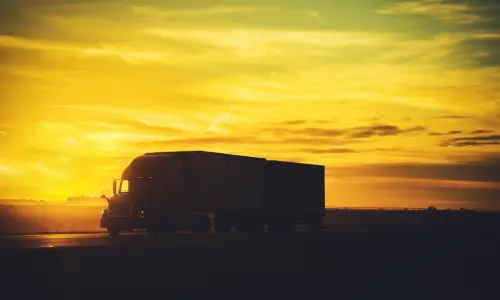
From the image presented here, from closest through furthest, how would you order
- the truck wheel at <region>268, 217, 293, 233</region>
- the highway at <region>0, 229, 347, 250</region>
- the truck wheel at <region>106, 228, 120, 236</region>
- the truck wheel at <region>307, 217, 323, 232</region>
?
the highway at <region>0, 229, 347, 250</region>, the truck wheel at <region>106, 228, 120, 236</region>, the truck wheel at <region>268, 217, 293, 233</region>, the truck wheel at <region>307, 217, 323, 232</region>

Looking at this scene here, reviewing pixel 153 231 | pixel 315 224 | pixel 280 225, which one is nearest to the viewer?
pixel 153 231

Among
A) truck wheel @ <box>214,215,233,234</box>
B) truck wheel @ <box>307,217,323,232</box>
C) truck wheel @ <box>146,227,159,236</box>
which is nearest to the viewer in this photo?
truck wheel @ <box>146,227,159,236</box>

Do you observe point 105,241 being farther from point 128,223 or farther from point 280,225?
point 280,225

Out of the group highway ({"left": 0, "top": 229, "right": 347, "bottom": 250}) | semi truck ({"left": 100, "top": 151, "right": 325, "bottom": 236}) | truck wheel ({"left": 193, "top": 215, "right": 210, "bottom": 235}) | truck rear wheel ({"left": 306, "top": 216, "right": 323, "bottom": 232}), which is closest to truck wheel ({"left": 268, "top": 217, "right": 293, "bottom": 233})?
semi truck ({"left": 100, "top": 151, "right": 325, "bottom": 236})

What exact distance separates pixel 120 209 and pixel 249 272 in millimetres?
24725

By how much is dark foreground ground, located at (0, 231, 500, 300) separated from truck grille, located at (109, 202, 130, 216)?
1060 centimetres

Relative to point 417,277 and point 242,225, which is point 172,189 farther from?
point 417,277

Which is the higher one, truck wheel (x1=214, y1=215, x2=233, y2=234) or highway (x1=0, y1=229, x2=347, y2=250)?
truck wheel (x1=214, y1=215, x2=233, y2=234)

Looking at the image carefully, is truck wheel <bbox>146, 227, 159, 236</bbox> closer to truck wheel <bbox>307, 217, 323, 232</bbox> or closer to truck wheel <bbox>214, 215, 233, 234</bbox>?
truck wheel <bbox>214, 215, 233, 234</bbox>

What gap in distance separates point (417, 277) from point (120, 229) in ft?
89.3

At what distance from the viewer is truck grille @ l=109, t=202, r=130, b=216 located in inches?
1957

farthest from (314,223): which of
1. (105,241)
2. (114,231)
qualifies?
(105,241)

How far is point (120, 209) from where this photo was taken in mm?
49844

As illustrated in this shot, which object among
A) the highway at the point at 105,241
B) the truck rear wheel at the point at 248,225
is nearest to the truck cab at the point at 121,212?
the highway at the point at 105,241
